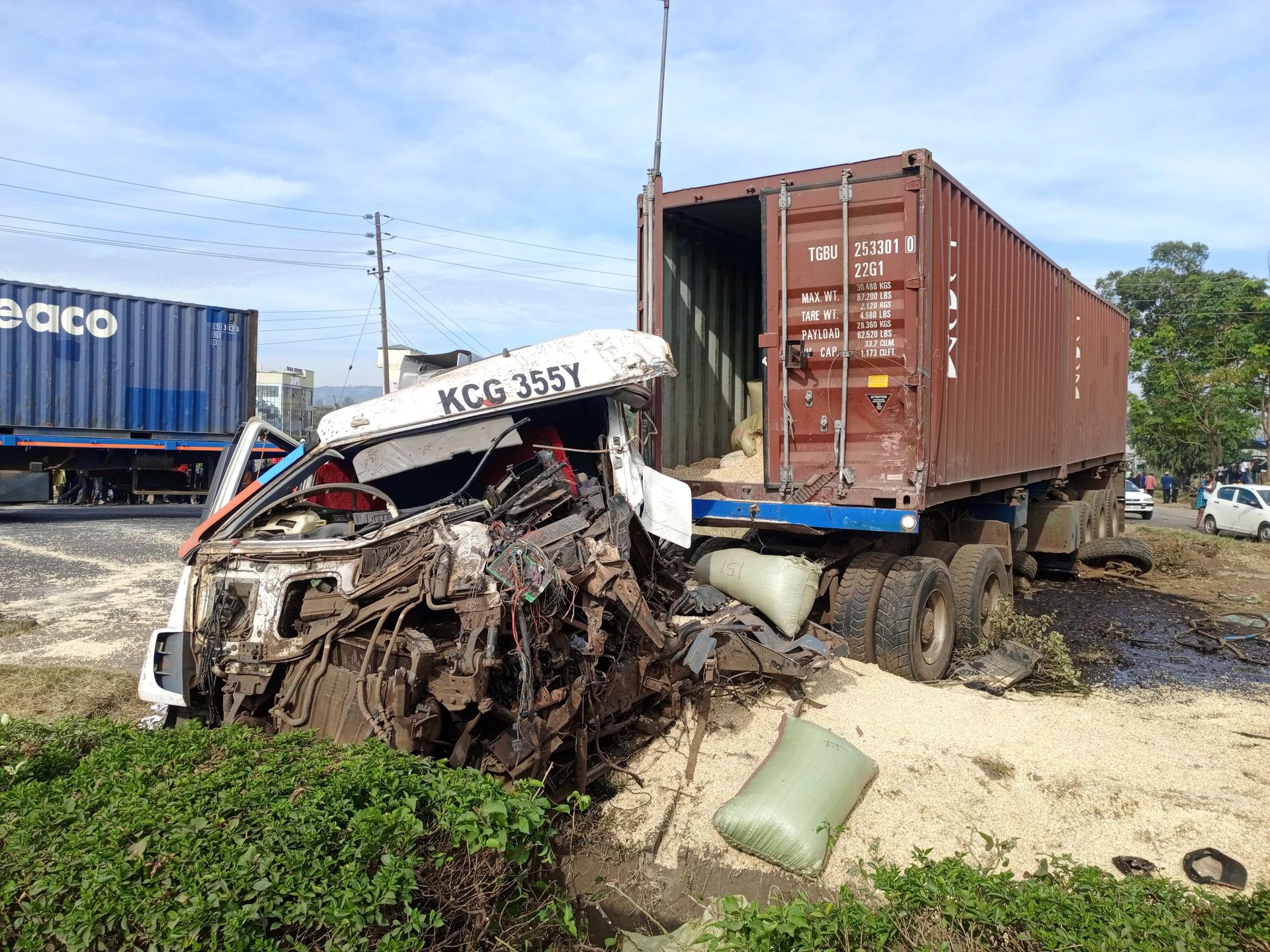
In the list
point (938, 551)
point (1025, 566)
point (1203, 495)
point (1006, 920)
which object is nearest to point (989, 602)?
point (938, 551)

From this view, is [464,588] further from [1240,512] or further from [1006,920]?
[1240,512]

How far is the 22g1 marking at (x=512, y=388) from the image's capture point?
14.6 feet

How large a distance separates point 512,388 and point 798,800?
95.1 inches

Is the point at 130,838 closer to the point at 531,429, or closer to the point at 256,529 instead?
the point at 256,529

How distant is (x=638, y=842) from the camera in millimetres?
4172

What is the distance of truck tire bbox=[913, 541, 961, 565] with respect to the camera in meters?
7.28

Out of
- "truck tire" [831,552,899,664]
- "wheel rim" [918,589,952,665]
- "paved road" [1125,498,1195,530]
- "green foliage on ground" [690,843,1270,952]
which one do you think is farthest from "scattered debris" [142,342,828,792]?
"paved road" [1125,498,1195,530]

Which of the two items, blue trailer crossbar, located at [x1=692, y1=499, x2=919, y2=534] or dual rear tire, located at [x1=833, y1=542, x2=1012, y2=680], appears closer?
blue trailer crossbar, located at [x1=692, y1=499, x2=919, y2=534]

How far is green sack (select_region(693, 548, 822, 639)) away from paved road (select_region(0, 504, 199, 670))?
437cm

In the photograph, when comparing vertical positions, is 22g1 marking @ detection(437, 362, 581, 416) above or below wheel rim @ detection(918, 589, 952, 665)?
above

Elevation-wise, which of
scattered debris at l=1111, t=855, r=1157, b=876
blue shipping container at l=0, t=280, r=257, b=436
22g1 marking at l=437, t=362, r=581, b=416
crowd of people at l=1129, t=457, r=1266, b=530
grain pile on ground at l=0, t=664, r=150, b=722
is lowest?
scattered debris at l=1111, t=855, r=1157, b=876

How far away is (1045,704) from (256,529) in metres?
4.96

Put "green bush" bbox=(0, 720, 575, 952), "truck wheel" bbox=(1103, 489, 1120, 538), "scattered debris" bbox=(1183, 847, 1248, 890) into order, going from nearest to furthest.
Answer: "green bush" bbox=(0, 720, 575, 952), "scattered debris" bbox=(1183, 847, 1248, 890), "truck wheel" bbox=(1103, 489, 1120, 538)

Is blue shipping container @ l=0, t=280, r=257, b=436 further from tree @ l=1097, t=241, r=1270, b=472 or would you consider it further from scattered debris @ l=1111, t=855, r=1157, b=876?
tree @ l=1097, t=241, r=1270, b=472
